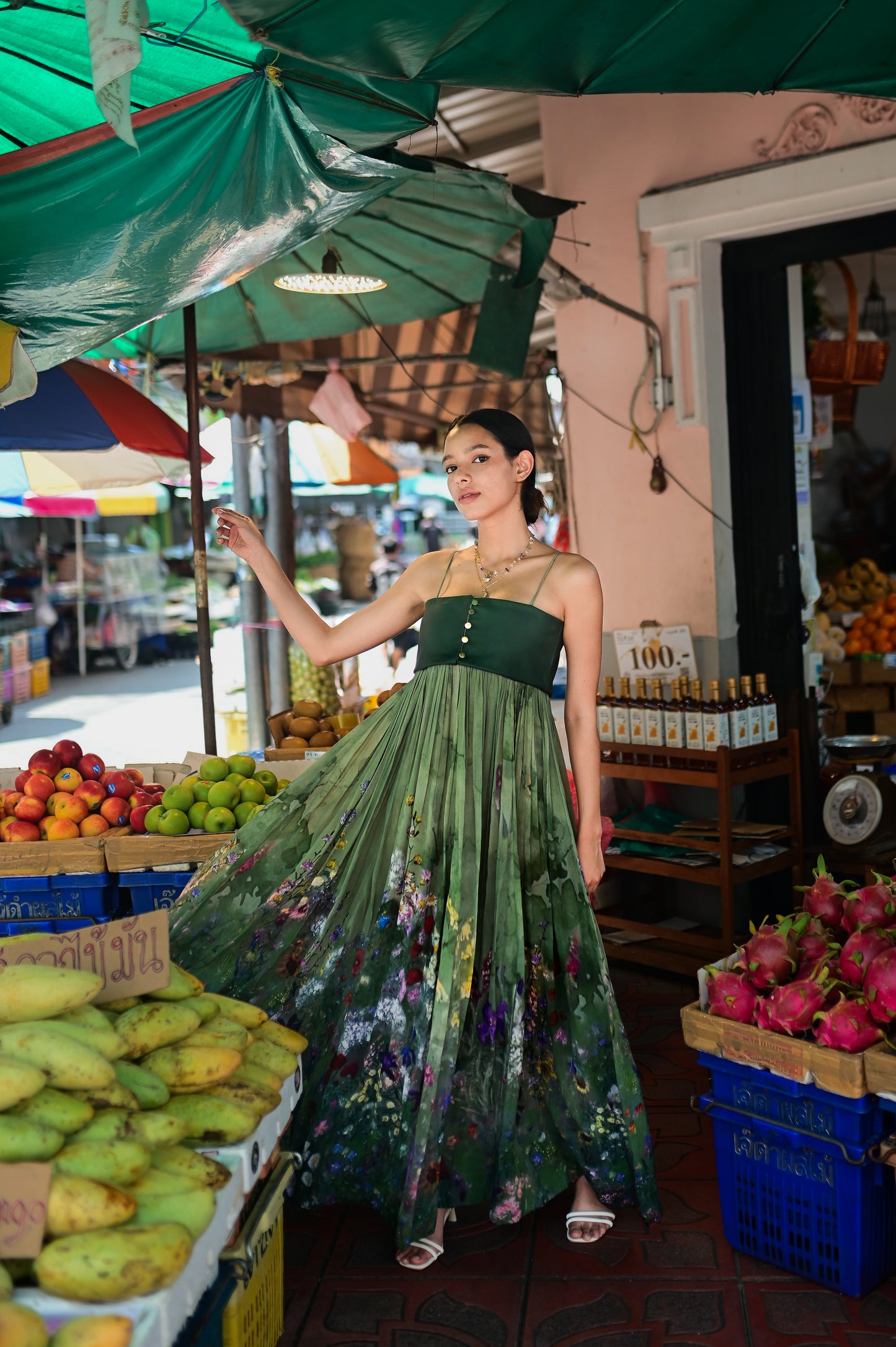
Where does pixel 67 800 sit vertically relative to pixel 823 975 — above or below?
above

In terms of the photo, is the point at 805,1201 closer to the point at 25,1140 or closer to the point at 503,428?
the point at 25,1140

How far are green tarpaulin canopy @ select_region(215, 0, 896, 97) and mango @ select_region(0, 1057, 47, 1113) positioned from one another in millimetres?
1722

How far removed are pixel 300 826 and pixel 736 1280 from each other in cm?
144

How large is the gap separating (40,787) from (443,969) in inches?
76.8

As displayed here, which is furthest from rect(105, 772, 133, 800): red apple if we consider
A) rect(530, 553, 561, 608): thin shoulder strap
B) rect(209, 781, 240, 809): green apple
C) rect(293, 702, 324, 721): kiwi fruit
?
rect(530, 553, 561, 608): thin shoulder strap

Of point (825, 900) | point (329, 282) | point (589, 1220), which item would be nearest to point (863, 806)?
point (825, 900)

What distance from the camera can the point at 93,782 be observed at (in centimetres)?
400

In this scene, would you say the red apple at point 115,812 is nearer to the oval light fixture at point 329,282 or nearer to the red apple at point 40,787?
the red apple at point 40,787

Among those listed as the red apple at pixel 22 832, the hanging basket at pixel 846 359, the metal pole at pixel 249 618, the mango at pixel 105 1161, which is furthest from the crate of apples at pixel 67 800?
the metal pole at pixel 249 618

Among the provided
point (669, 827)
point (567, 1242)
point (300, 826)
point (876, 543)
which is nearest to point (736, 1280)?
point (567, 1242)

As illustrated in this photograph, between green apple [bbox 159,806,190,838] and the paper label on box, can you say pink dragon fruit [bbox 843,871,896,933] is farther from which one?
green apple [bbox 159,806,190,838]

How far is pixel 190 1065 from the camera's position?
6.48 feet

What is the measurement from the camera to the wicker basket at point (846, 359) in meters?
5.23

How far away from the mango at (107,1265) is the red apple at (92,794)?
8.26ft
